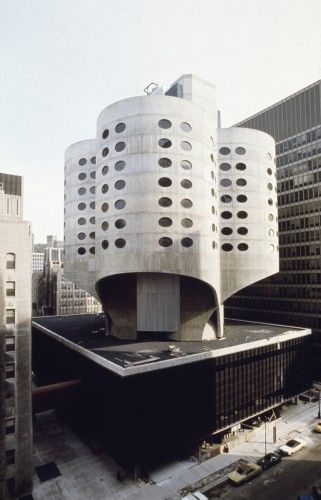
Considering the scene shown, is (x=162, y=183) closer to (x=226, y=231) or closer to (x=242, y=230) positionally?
(x=226, y=231)

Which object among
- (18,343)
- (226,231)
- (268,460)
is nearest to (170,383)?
Answer: (268,460)

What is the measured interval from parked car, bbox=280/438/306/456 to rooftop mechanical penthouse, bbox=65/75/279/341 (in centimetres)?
1442

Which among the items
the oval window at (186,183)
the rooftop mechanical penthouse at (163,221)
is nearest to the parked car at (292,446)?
the rooftop mechanical penthouse at (163,221)

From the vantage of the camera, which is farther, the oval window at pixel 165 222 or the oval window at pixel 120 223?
the oval window at pixel 120 223

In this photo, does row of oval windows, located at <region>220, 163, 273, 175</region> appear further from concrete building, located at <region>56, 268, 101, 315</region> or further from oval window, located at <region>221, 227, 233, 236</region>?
concrete building, located at <region>56, 268, 101, 315</region>

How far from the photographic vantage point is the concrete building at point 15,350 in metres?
30.0

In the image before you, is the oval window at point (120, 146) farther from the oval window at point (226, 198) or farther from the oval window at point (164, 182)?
the oval window at point (226, 198)

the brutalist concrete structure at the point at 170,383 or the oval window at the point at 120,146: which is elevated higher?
the oval window at the point at 120,146

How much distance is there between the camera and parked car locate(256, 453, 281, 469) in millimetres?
33719

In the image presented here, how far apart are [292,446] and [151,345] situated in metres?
18.5

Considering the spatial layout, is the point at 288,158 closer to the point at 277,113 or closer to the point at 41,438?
the point at 277,113

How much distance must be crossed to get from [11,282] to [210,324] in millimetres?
25998

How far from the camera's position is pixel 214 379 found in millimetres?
37219

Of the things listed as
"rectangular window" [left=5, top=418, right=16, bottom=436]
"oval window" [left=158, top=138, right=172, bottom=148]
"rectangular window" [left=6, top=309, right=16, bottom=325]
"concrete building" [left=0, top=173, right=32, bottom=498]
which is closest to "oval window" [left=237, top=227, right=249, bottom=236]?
"oval window" [left=158, top=138, right=172, bottom=148]
